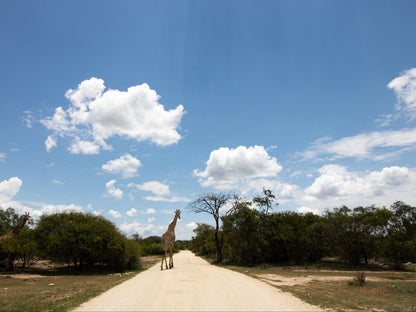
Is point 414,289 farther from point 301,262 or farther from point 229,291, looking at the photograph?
point 301,262

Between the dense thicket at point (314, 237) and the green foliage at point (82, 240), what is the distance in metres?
12.9

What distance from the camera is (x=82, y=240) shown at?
23766mm

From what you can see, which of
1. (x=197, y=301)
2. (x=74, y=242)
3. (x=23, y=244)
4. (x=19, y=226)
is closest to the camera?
(x=197, y=301)

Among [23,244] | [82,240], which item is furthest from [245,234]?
[23,244]

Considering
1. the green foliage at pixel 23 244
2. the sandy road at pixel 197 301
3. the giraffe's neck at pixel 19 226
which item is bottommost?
the sandy road at pixel 197 301

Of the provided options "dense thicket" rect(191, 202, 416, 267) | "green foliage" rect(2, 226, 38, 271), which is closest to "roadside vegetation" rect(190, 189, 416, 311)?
"dense thicket" rect(191, 202, 416, 267)

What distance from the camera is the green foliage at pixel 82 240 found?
23.6m

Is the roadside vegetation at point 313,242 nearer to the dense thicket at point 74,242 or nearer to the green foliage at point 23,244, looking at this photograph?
the dense thicket at point 74,242

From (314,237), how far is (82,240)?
25.3 metres

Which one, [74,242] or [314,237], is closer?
[74,242]

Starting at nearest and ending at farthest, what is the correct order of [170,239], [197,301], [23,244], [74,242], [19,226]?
[197,301]
[74,242]
[23,244]
[170,239]
[19,226]

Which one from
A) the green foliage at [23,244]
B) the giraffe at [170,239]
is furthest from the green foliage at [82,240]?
the giraffe at [170,239]

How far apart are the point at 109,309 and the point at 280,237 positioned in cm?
2727

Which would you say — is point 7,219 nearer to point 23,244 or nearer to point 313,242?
point 23,244
